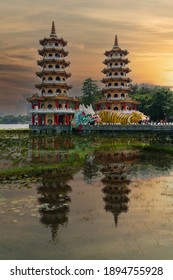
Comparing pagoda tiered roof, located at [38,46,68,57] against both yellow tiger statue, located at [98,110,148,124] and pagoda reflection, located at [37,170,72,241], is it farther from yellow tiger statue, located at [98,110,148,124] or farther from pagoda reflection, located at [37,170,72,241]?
pagoda reflection, located at [37,170,72,241]

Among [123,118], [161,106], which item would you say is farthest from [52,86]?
[161,106]

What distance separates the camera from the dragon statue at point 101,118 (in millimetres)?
56594

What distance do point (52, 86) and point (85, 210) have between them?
173ft

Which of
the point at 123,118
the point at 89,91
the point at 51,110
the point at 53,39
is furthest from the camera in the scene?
the point at 89,91

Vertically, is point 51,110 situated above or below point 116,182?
above

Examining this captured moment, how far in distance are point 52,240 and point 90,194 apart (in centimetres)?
603

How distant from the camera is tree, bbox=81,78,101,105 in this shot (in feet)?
295

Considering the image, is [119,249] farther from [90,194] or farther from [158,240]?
[90,194]

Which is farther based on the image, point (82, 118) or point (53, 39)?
point (53, 39)

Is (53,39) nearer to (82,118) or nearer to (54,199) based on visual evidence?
(82,118)

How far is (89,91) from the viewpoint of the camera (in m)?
90.9

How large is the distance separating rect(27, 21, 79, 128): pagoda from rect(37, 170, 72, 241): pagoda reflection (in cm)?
4334

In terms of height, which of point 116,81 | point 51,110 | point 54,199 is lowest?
point 54,199
